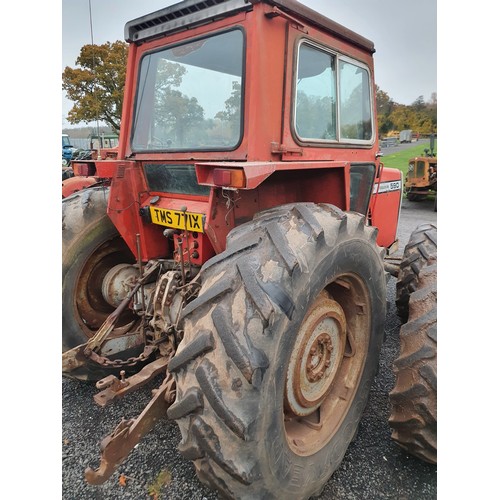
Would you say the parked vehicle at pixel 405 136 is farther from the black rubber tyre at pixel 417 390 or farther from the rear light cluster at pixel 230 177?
the rear light cluster at pixel 230 177

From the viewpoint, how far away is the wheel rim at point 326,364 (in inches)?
80.0

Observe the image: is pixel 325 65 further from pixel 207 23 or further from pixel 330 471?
pixel 330 471

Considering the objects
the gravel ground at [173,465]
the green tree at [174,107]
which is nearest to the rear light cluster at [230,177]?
the green tree at [174,107]

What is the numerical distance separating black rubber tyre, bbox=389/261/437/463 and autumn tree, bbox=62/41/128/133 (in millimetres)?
2121

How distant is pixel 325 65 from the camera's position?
8.46ft

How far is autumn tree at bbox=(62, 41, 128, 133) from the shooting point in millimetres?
2049

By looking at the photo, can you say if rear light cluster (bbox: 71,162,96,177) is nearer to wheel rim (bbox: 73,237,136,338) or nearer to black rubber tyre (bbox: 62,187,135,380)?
black rubber tyre (bbox: 62,187,135,380)

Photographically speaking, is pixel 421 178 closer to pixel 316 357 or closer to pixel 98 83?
pixel 316 357

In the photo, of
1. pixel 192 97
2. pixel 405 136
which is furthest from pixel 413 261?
pixel 192 97

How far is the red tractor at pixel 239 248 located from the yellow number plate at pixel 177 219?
0.04 ft

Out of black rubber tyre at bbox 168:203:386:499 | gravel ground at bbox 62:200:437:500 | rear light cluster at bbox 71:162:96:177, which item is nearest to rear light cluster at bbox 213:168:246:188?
black rubber tyre at bbox 168:203:386:499

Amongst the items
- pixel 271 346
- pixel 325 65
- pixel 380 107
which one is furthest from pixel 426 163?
pixel 271 346

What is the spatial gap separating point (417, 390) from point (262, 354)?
100 centimetres

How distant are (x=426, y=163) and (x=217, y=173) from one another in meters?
10.4
